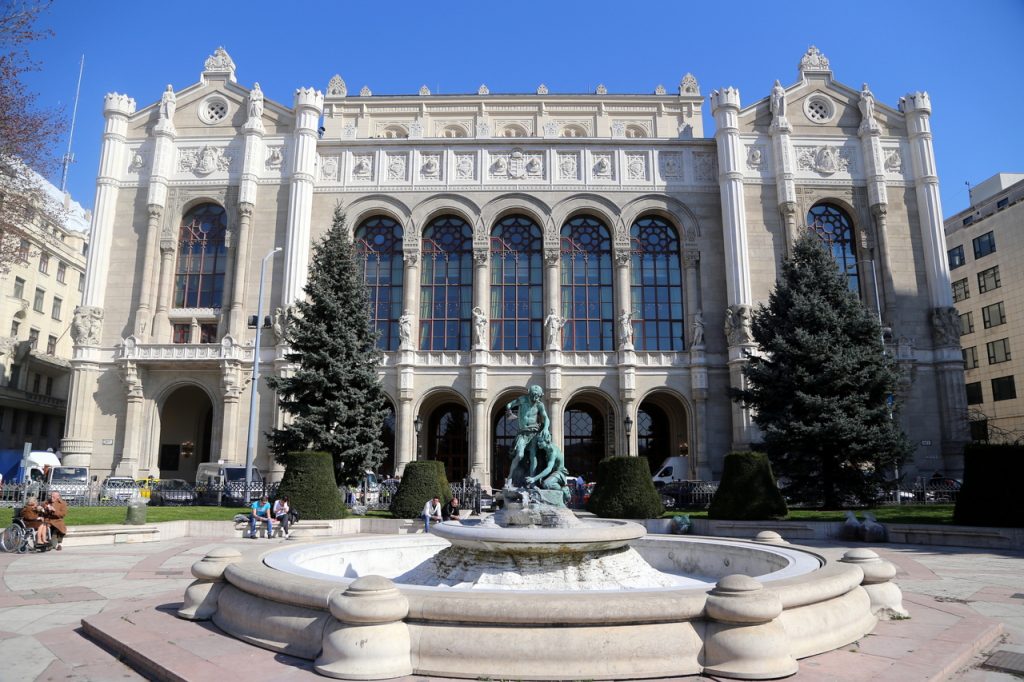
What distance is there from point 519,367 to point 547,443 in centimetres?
2745

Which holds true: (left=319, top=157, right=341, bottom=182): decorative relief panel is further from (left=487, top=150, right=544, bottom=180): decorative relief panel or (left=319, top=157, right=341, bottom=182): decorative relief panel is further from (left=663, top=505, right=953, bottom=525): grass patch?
(left=663, top=505, right=953, bottom=525): grass patch

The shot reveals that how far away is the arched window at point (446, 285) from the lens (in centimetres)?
4062

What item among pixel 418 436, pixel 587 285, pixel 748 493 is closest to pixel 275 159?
pixel 418 436

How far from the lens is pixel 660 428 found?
4284 centimetres

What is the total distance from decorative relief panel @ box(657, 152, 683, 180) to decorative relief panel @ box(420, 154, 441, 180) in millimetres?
14033

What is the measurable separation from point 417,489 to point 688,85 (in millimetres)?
35801

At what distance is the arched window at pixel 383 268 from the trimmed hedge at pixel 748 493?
24.0 m

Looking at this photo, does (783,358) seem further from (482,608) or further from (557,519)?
(482,608)

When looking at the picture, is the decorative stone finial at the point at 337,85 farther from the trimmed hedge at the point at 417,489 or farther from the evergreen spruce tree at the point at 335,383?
the trimmed hedge at the point at 417,489

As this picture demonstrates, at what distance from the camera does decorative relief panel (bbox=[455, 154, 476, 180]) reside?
41.8 meters

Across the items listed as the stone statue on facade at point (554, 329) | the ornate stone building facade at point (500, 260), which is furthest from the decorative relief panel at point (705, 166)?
the stone statue on facade at point (554, 329)

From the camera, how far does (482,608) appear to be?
5.98 m

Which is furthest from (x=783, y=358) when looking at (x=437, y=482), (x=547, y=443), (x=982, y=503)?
(x=547, y=443)

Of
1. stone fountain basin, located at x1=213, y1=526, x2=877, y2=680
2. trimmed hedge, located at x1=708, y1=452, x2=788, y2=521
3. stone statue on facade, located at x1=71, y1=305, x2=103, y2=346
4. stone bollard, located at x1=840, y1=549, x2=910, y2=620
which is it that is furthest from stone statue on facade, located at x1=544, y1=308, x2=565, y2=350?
stone fountain basin, located at x1=213, y1=526, x2=877, y2=680
